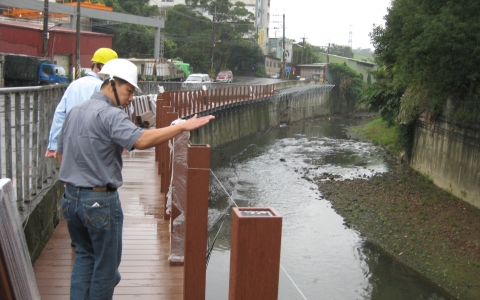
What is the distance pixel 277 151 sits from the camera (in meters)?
28.0

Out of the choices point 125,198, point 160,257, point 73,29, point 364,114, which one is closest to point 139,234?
point 160,257

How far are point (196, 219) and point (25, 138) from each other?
6.80 feet

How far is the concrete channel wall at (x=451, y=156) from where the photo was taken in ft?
46.3

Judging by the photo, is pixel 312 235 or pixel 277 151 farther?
pixel 277 151

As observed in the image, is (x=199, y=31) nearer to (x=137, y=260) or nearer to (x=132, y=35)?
(x=132, y=35)

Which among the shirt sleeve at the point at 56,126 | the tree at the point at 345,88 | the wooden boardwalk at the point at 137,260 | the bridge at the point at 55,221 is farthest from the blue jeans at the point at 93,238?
the tree at the point at 345,88

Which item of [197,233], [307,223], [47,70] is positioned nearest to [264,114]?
[47,70]

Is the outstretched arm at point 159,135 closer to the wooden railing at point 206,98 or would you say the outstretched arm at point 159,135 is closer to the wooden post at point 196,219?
the wooden post at point 196,219

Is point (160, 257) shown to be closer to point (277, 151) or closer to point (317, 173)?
point (317, 173)

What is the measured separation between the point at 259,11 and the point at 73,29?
4750 cm

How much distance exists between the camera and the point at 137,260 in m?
4.93

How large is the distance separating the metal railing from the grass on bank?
2104 cm

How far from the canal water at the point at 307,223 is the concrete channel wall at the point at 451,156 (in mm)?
2441

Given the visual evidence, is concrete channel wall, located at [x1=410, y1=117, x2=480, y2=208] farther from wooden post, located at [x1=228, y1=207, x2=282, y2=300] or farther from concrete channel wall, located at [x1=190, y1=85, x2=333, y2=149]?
wooden post, located at [x1=228, y1=207, x2=282, y2=300]
